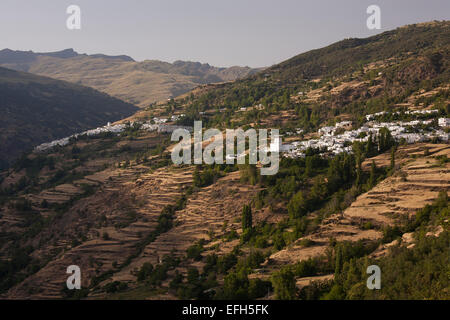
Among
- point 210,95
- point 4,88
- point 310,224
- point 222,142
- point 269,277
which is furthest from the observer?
point 4,88

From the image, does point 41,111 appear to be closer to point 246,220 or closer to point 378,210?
point 246,220

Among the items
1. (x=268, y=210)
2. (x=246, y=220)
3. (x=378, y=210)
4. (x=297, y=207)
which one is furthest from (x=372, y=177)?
(x=246, y=220)

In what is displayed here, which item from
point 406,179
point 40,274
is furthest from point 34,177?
point 406,179

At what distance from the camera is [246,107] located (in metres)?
92.1

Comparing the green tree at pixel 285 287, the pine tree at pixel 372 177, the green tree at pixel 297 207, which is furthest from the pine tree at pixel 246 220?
the green tree at pixel 285 287

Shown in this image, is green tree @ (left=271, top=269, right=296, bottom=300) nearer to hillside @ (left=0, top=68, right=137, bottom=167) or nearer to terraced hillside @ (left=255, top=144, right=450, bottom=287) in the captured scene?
terraced hillside @ (left=255, top=144, right=450, bottom=287)

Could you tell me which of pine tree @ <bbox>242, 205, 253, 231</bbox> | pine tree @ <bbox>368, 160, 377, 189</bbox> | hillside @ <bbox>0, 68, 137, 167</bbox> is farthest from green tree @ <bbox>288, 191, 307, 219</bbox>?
hillside @ <bbox>0, 68, 137, 167</bbox>

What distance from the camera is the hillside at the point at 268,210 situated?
23.8m

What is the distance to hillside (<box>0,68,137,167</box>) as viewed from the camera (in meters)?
117

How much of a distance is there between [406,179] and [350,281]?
14828mm

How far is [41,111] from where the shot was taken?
14525 cm

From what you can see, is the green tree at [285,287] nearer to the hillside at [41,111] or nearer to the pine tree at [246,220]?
the pine tree at [246,220]
